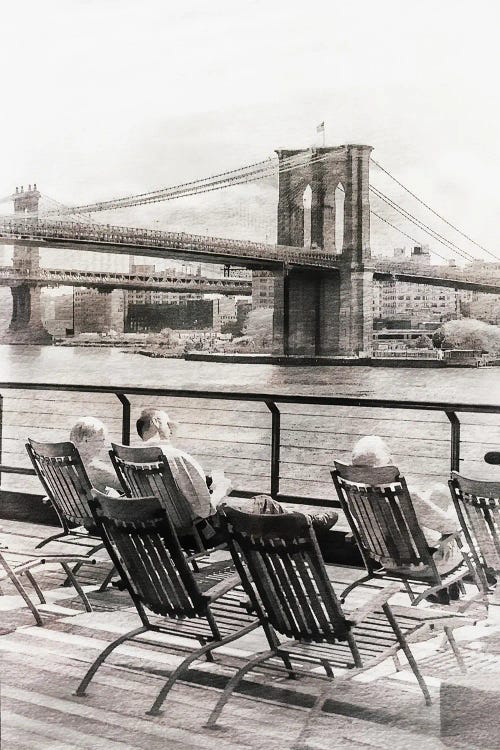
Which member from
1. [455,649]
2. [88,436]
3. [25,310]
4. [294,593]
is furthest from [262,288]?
[294,593]

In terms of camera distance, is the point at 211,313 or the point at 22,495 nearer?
the point at 22,495

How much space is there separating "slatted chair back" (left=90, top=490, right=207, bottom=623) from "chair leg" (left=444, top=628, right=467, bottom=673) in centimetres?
73

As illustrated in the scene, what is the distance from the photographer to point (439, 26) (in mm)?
4832

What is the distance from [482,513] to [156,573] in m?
0.99

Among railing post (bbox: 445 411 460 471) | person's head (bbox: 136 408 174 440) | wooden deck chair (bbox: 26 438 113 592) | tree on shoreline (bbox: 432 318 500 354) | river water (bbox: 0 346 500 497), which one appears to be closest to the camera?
wooden deck chair (bbox: 26 438 113 592)

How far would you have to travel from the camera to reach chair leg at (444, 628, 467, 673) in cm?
285

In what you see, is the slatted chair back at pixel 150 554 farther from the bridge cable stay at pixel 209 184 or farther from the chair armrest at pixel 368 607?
the bridge cable stay at pixel 209 184

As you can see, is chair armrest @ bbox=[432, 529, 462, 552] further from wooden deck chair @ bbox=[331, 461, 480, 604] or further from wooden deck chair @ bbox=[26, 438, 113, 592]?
wooden deck chair @ bbox=[26, 438, 113, 592]

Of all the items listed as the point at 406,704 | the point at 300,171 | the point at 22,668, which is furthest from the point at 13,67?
the point at 406,704

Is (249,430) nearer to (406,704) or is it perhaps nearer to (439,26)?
(439,26)

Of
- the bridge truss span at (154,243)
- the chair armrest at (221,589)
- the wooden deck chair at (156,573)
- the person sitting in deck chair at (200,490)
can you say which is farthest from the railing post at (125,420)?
the chair armrest at (221,589)

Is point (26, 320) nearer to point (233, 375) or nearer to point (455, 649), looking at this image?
point (233, 375)

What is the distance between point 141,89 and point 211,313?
1.61m

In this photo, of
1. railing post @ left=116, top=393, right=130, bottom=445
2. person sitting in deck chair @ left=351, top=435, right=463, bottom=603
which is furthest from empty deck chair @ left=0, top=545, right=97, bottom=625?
railing post @ left=116, top=393, right=130, bottom=445
